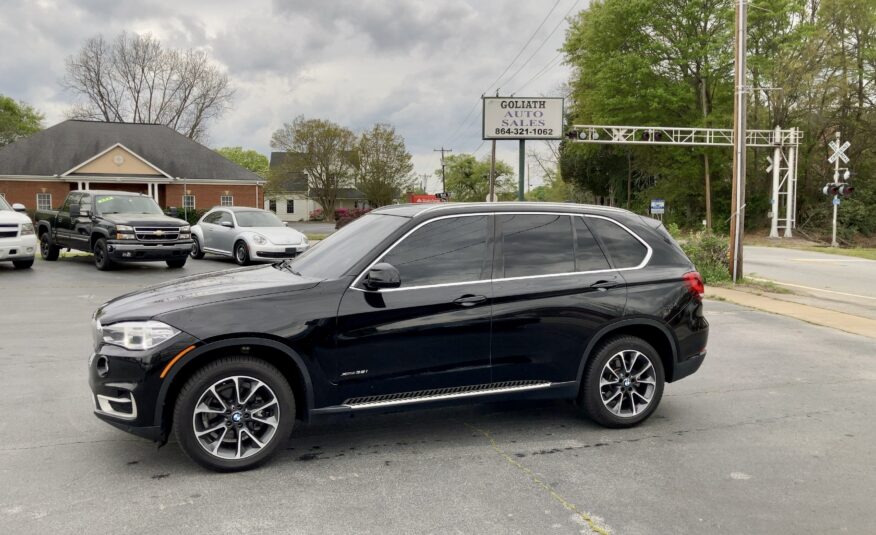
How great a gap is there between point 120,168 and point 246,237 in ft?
109

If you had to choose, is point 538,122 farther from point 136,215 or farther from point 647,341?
point 647,341

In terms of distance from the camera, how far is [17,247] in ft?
46.6

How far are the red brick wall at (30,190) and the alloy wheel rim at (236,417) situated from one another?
46671 mm

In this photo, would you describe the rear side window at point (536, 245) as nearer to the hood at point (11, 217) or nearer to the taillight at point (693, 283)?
the taillight at point (693, 283)

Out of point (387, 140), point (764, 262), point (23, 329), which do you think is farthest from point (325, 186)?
point (23, 329)

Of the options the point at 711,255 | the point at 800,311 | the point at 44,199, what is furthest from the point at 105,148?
the point at 800,311

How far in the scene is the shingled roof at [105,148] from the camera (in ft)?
149

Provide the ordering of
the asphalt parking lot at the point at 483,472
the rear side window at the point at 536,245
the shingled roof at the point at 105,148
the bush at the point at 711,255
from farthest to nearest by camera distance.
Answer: the shingled roof at the point at 105,148 → the bush at the point at 711,255 → the rear side window at the point at 536,245 → the asphalt parking lot at the point at 483,472

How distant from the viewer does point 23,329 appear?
28.4 ft

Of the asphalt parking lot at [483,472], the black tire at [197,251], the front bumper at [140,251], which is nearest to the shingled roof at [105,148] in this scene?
the black tire at [197,251]

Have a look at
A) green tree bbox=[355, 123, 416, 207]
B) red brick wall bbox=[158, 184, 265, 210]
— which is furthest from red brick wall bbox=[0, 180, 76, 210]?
green tree bbox=[355, 123, 416, 207]

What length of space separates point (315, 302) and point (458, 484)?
4.66ft

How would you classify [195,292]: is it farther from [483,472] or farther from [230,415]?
[483,472]

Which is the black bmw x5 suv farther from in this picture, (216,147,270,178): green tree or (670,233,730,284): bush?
(216,147,270,178): green tree
